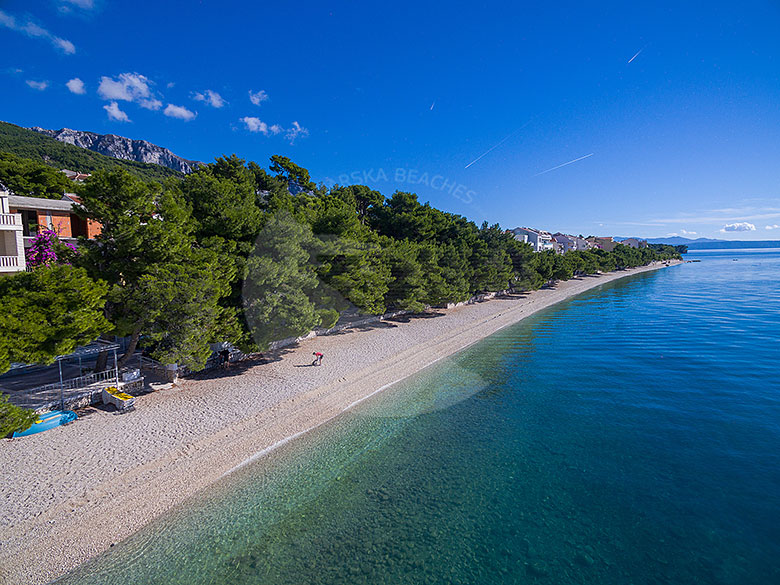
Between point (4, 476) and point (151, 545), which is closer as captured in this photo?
point (151, 545)

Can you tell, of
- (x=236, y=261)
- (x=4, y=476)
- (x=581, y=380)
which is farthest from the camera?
(x=581, y=380)

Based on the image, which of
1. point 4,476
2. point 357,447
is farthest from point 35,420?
point 357,447

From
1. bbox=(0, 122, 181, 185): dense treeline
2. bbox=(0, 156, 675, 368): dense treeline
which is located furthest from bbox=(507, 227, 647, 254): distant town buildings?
bbox=(0, 122, 181, 185): dense treeline

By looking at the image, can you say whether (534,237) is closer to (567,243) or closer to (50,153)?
(567,243)

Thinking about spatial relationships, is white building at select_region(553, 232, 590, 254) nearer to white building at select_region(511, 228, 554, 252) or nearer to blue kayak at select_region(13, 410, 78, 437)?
white building at select_region(511, 228, 554, 252)

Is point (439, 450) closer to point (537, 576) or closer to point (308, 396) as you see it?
point (537, 576)

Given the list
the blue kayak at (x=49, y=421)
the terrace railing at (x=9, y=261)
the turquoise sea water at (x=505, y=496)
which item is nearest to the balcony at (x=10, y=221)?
the terrace railing at (x=9, y=261)

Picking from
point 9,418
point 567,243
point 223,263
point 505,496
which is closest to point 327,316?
point 223,263

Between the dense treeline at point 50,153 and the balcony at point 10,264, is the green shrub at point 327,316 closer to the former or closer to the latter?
the balcony at point 10,264
